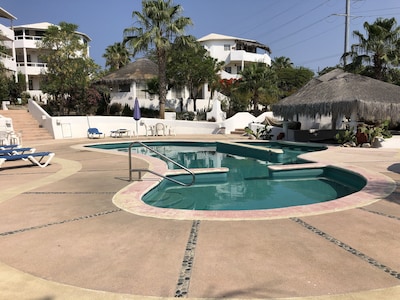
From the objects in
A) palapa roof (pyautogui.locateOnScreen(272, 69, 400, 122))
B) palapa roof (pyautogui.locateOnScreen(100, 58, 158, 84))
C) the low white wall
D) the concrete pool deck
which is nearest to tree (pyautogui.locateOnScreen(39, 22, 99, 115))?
the low white wall

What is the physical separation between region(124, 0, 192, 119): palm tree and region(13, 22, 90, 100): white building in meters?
18.1

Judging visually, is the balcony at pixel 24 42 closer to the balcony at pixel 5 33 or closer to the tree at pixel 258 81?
the balcony at pixel 5 33

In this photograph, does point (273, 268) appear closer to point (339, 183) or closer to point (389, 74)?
point (339, 183)

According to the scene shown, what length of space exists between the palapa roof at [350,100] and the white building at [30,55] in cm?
3119

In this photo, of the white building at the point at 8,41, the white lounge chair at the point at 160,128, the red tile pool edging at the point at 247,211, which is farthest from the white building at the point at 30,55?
the red tile pool edging at the point at 247,211

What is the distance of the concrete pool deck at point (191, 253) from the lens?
9.96 ft

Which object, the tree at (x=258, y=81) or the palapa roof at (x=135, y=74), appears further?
the palapa roof at (x=135, y=74)

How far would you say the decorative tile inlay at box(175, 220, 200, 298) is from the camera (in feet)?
9.87

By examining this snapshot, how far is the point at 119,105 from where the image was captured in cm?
3272

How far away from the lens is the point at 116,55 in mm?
45250

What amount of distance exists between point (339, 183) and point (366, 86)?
1004 centimetres

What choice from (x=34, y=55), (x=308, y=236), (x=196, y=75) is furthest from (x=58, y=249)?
(x=34, y=55)

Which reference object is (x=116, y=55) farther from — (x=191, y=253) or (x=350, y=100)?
(x=191, y=253)

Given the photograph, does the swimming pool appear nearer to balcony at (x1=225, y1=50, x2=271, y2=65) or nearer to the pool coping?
the pool coping
